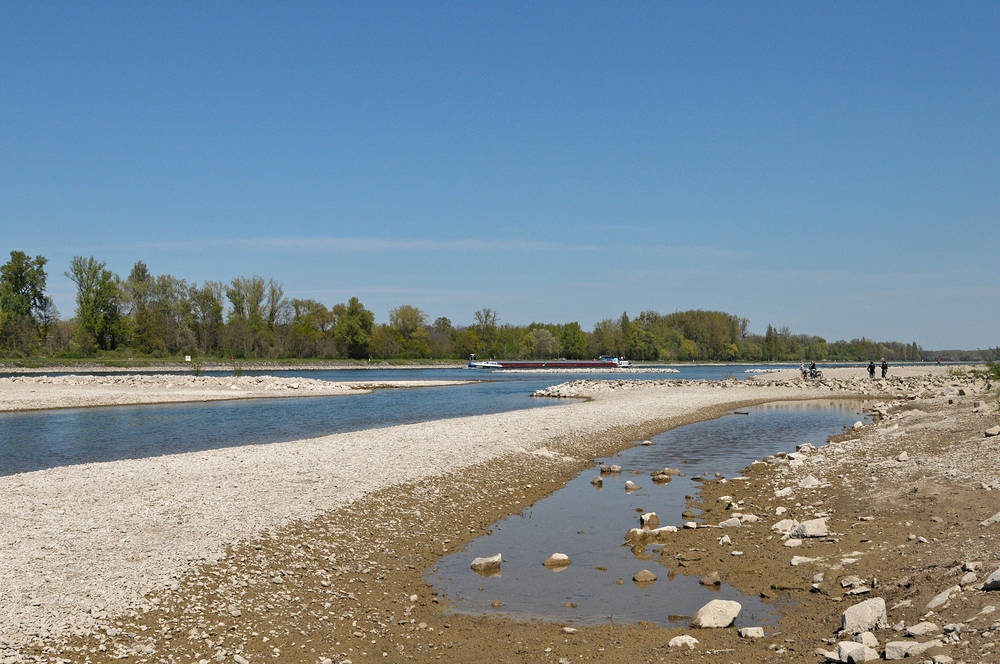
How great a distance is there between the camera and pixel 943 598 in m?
7.10

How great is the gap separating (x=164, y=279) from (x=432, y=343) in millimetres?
57342

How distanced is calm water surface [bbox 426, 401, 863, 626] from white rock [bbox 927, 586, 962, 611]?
5.64 feet

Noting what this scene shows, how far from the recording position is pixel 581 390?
2109 inches

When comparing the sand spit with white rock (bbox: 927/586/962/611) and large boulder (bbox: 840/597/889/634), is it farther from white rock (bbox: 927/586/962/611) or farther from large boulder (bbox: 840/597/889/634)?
white rock (bbox: 927/586/962/611)

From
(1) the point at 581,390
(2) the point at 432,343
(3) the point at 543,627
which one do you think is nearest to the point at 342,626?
(3) the point at 543,627

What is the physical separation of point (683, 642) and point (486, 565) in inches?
154

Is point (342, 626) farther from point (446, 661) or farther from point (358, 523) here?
point (358, 523)

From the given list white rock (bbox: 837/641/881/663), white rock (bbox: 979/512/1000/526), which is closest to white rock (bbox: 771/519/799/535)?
white rock (bbox: 979/512/1000/526)

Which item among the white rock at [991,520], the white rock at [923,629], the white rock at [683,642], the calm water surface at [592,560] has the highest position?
the white rock at [991,520]

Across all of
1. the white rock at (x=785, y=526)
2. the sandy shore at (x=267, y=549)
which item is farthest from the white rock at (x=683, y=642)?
the white rock at (x=785, y=526)

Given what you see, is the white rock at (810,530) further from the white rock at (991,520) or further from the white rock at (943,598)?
the white rock at (943,598)

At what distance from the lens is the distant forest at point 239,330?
350 feet

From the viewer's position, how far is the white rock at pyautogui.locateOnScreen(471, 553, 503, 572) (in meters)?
10.6

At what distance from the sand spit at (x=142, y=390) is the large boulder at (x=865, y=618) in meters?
41.5
